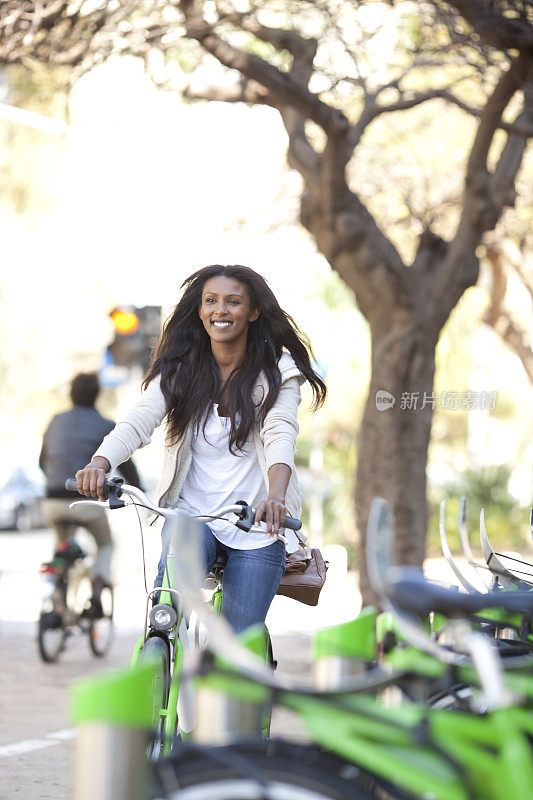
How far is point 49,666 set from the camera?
921cm

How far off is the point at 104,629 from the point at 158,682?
19.9 ft

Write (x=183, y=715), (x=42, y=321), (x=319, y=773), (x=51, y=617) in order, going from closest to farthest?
(x=319, y=773), (x=183, y=715), (x=51, y=617), (x=42, y=321)

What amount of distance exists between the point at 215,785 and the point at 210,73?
873cm

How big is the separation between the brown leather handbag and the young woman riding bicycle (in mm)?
217

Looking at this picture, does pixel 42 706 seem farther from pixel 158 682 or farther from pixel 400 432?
pixel 158 682

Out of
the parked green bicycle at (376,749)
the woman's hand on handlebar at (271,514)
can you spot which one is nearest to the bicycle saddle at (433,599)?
the parked green bicycle at (376,749)

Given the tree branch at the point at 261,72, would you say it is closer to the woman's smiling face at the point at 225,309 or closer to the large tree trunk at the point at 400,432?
the large tree trunk at the point at 400,432

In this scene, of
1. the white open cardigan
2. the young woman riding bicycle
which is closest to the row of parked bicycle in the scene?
the young woman riding bicycle

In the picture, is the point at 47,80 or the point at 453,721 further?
the point at 47,80

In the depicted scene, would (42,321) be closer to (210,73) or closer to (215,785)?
(210,73)

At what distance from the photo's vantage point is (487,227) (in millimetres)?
9383

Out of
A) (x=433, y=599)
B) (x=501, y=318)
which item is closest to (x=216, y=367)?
(x=433, y=599)

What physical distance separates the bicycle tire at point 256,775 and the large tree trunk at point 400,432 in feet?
23.2

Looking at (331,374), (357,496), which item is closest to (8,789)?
(357,496)
